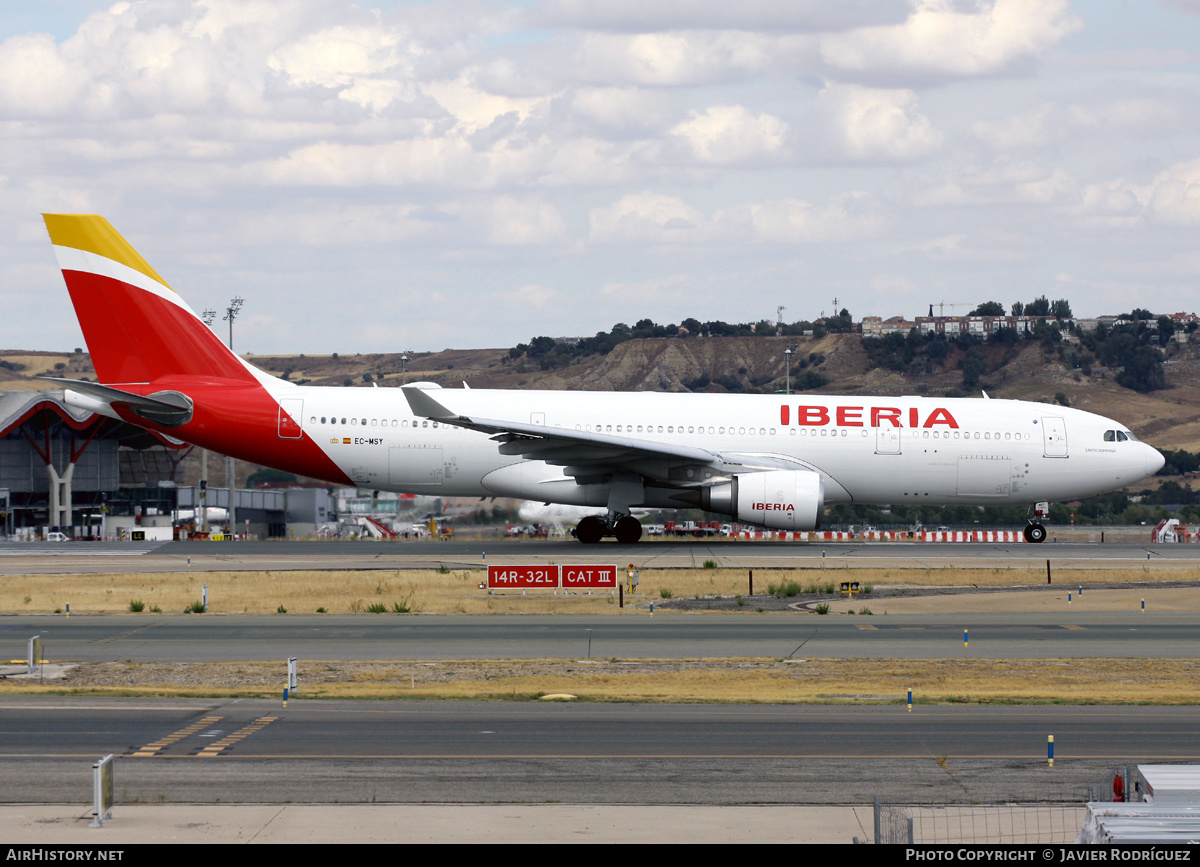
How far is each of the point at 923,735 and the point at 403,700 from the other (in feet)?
22.7

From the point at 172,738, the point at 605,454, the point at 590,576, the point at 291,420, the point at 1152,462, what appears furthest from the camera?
the point at 1152,462

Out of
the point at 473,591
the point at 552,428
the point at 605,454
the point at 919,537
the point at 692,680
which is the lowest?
the point at 692,680

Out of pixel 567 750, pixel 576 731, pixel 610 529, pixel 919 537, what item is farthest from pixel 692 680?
pixel 919 537

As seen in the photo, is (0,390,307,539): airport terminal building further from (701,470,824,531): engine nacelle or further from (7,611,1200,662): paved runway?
(7,611,1200,662): paved runway

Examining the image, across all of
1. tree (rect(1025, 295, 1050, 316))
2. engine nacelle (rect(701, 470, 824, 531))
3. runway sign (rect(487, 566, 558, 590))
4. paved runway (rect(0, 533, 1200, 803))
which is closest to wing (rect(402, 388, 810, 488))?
engine nacelle (rect(701, 470, 824, 531))

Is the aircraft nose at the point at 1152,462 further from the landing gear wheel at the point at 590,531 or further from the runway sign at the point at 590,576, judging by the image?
the runway sign at the point at 590,576

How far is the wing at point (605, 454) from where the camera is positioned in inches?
1348

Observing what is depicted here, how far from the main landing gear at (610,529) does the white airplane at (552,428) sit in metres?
0.05

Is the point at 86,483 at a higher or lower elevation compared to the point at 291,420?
lower

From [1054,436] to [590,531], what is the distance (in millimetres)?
15149

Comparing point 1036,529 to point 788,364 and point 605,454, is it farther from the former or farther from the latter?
point 788,364

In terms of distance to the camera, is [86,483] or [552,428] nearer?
[552,428]

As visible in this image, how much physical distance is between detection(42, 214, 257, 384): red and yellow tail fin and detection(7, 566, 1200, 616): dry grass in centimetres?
776

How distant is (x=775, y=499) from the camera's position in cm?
3528
